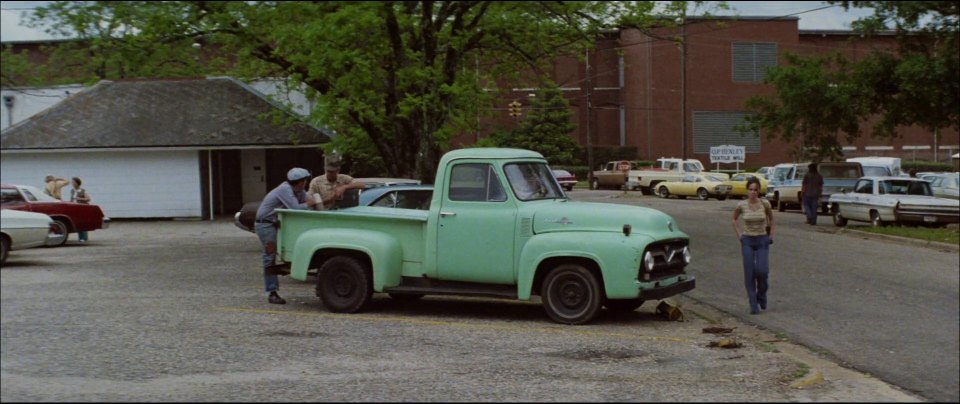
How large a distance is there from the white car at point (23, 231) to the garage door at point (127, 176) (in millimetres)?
14124

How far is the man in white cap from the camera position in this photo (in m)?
13.5

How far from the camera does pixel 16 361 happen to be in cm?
617

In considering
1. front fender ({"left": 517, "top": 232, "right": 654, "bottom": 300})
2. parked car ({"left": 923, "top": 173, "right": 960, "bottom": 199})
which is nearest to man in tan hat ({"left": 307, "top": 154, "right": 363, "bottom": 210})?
front fender ({"left": 517, "top": 232, "right": 654, "bottom": 300})

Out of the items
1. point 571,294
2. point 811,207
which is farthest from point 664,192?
point 571,294

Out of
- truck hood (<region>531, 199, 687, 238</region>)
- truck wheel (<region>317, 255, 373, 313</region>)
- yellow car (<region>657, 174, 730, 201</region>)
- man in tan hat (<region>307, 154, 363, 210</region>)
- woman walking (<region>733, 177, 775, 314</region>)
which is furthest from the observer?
yellow car (<region>657, 174, 730, 201</region>)

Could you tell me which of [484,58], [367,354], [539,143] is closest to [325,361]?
[367,354]

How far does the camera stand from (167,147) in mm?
34438

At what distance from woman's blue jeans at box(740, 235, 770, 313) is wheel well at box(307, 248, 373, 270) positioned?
472 centimetres

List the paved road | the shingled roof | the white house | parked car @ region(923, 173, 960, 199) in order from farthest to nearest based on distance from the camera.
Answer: the shingled roof
the white house
parked car @ region(923, 173, 960, 199)
the paved road

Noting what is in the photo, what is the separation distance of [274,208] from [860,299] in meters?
7.82

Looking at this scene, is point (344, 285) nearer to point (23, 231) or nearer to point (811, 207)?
point (23, 231)

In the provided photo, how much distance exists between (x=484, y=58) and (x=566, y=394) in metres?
19.8

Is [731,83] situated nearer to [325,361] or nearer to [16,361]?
[325,361]

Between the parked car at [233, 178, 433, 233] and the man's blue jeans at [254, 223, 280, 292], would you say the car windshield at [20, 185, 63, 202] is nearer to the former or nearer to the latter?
the parked car at [233, 178, 433, 233]
